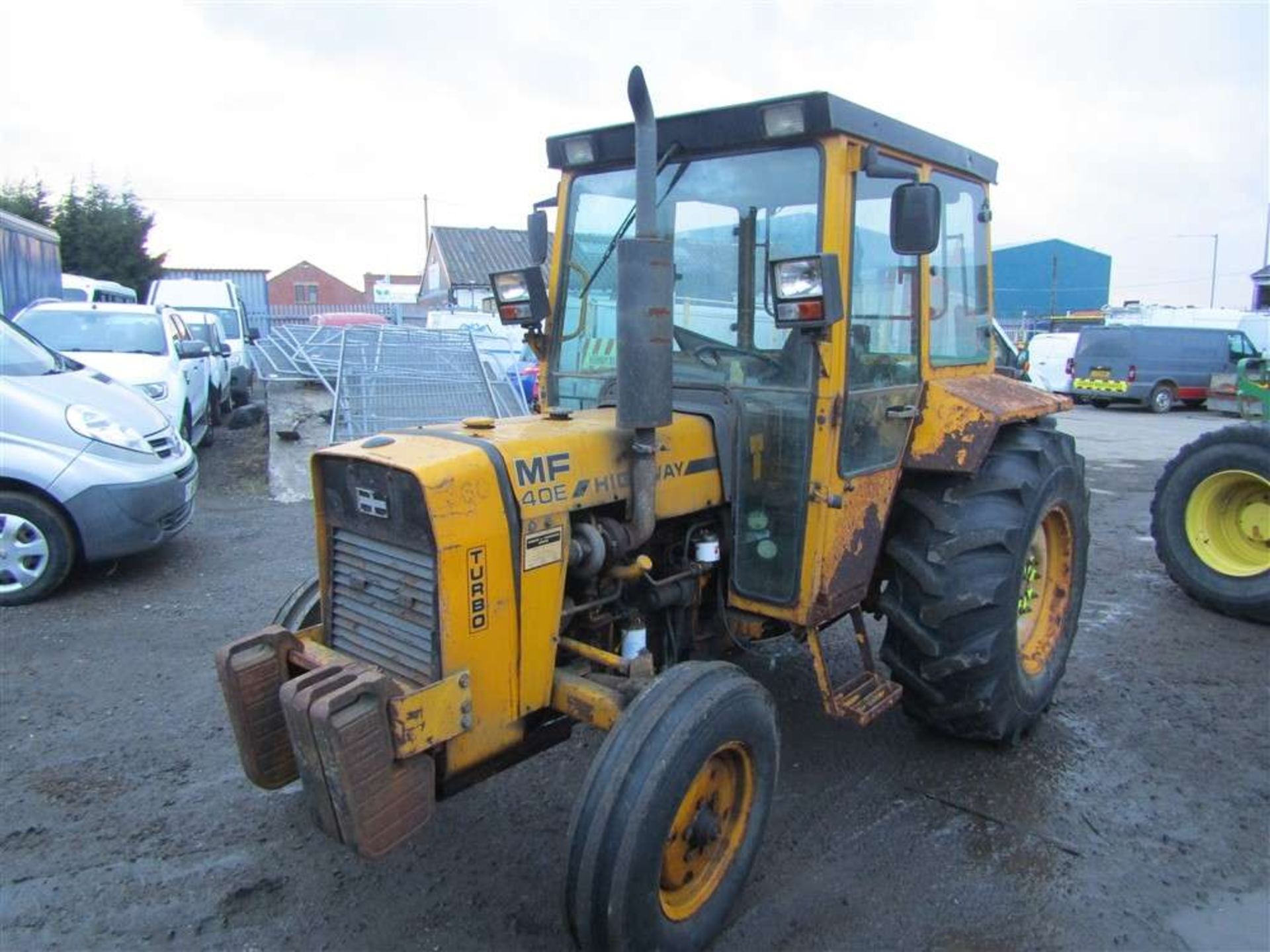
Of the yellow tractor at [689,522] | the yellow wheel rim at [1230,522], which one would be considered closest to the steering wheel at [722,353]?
the yellow tractor at [689,522]

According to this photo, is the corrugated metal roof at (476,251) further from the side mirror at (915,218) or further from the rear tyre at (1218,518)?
the side mirror at (915,218)

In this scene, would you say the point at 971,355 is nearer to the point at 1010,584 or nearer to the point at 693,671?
the point at 1010,584

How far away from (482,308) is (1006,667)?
24.0 metres

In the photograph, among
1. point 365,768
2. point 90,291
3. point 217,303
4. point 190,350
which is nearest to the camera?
point 365,768

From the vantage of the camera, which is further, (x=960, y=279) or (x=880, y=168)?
(x=960, y=279)

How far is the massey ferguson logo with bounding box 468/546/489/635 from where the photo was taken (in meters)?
2.54

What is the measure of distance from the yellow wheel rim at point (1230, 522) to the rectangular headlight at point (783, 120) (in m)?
4.30

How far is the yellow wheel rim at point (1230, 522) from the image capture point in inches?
226

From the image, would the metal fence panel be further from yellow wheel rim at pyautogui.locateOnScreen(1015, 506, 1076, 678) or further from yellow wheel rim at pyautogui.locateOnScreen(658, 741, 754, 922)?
yellow wheel rim at pyautogui.locateOnScreen(658, 741, 754, 922)

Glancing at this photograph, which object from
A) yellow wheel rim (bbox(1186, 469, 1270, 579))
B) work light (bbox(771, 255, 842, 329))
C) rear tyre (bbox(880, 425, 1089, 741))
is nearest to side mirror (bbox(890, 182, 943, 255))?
work light (bbox(771, 255, 842, 329))

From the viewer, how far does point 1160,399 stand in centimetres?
1998

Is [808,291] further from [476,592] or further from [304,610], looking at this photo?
[304,610]

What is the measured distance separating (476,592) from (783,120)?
1823mm

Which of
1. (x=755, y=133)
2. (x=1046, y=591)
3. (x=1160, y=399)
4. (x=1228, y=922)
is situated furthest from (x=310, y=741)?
A: (x=1160, y=399)
